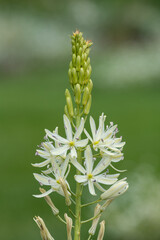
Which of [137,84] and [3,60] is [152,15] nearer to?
[3,60]

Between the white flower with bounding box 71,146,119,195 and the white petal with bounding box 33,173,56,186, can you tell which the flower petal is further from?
the white petal with bounding box 33,173,56,186

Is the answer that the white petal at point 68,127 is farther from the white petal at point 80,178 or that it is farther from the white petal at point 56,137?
the white petal at point 80,178

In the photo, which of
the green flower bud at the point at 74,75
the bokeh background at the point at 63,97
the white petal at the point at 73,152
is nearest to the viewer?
the white petal at the point at 73,152

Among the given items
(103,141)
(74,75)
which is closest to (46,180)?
(103,141)

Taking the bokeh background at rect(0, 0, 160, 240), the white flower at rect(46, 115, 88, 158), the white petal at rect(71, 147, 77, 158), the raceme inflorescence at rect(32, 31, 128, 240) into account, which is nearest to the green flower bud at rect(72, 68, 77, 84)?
the raceme inflorescence at rect(32, 31, 128, 240)

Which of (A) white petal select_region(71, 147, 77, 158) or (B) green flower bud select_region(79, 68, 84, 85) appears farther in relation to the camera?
(B) green flower bud select_region(79, 68, 84, 85)

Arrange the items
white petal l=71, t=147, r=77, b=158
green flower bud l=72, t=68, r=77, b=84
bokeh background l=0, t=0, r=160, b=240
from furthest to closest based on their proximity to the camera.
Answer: bokeh background l=0, t=0, r=160, b=240, green flower bud l=72, t=68, r=77, b=84, white petal l=71, t=147, r=77, b=158

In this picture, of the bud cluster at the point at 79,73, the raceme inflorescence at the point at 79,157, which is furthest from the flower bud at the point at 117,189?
the bud cluster at the point at 79,73

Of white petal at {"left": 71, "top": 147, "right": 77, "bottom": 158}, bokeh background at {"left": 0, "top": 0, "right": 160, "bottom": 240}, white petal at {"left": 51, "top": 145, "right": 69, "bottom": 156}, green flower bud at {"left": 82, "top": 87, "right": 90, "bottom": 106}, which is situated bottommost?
white petal at {"left": 71, "top": 147, "right": 77, "bottom": 158}

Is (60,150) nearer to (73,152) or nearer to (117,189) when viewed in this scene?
(73,152)
